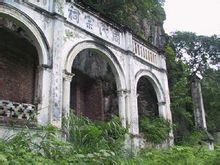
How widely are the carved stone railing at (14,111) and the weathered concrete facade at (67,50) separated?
0.29 ft

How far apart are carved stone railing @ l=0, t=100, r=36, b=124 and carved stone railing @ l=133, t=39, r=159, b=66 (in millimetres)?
6114

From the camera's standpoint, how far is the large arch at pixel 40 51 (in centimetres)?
854

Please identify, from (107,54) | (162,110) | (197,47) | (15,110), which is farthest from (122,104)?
(197,47)

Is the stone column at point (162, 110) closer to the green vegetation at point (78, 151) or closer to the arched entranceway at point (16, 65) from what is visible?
the green vegetation at point (78, 151)

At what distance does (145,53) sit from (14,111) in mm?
7414

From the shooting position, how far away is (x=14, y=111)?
26.2ft

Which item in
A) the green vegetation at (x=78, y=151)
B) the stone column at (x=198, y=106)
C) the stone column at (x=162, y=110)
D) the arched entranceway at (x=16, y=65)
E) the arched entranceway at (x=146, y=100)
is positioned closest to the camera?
the green vegetation at (x=78, y=151)

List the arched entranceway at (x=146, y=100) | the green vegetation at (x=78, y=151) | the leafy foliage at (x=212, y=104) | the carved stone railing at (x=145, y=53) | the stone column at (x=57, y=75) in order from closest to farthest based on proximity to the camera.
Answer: the green vegetation at (x=78, y=151), the stone column at (x=57, y=75), the carved stone railing at (x=145, y=53), the arched entranceway at (x=146, y=100), the leafy foliage at (x=212, y=104)

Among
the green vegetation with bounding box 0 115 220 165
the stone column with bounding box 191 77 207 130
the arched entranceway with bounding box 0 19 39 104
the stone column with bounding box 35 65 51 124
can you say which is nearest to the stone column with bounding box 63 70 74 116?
the stone column with bounding box 35 65 51 124

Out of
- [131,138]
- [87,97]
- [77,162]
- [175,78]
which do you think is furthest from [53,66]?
[175,78]

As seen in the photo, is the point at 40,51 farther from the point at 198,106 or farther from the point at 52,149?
the point at 198,106

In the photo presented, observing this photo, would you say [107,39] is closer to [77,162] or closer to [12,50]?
[12,50]

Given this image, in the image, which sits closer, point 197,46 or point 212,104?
point 212,104

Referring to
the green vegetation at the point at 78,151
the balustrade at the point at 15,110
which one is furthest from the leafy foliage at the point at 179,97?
the balustrade at the point at 15,110
